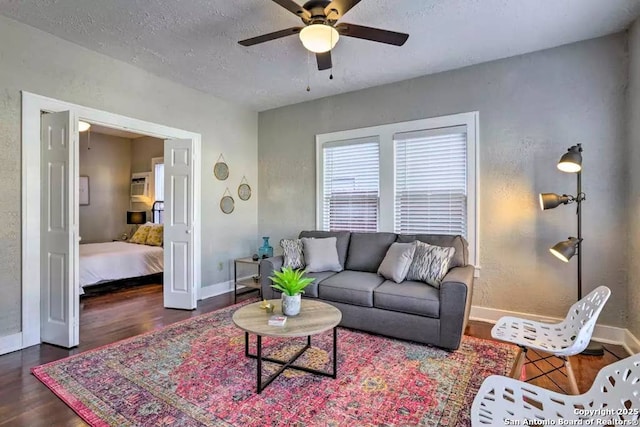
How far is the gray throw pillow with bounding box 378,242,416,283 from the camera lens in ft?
11.0

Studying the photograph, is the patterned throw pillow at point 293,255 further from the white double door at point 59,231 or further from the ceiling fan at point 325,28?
the ceiling fan at point 325,28

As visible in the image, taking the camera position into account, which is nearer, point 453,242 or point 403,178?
point 453,242

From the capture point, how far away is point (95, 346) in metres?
2.98

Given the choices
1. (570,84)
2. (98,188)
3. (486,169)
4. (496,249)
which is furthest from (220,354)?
(98,188)

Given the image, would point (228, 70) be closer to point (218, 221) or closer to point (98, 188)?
point (218, 221)

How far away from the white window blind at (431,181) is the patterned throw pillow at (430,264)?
2.17ft

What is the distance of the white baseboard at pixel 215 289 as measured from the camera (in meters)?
4.63

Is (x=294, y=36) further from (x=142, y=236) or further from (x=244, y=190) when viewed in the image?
(x=142, y=236)

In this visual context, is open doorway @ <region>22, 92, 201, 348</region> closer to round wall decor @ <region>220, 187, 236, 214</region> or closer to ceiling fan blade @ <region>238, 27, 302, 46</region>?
ceiling fan blade @ <region>238, 27, 302, 46</region>

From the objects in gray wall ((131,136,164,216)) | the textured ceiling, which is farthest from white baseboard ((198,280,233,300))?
gray wall ((131,136,164,216))

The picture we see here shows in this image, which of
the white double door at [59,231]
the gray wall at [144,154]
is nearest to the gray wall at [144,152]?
the gray wall at [144,154]

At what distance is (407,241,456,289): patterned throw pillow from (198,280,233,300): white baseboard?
286 cm

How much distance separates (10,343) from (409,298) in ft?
11.6

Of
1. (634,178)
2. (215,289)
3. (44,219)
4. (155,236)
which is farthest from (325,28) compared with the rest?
(155,236)
